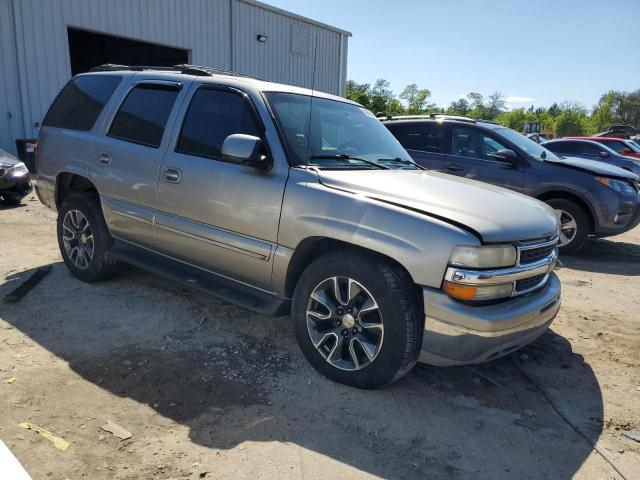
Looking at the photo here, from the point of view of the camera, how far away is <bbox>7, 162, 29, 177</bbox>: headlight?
8586 mm

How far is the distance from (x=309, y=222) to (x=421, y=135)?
515cm

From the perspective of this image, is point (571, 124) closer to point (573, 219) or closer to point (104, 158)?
point (573, 219)

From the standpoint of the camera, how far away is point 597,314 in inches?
187

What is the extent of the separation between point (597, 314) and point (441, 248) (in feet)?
9.59

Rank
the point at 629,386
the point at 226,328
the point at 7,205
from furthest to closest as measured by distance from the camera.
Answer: the point at 7,205
the point at 226,328
the point at 629,386

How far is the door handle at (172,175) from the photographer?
151 inches

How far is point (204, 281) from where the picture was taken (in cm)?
381

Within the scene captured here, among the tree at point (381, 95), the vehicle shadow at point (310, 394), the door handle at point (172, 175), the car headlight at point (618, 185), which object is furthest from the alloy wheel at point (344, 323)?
the tree at point (381, 95)

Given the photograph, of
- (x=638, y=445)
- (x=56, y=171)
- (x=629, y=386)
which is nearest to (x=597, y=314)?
(x=629, y=386)

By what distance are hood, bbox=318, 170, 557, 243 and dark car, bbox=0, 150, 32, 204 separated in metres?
7.43

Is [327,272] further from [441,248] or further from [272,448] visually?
[272,448]

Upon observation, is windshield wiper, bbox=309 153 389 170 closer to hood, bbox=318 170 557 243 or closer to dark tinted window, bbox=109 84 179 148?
hood, bbox=318 170 557 243

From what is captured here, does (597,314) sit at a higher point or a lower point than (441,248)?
lower

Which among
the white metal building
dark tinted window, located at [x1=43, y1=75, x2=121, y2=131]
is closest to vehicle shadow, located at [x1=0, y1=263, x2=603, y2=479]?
dark tinted window, located at [x1=43, y1=75, x2=121, y2=131]
